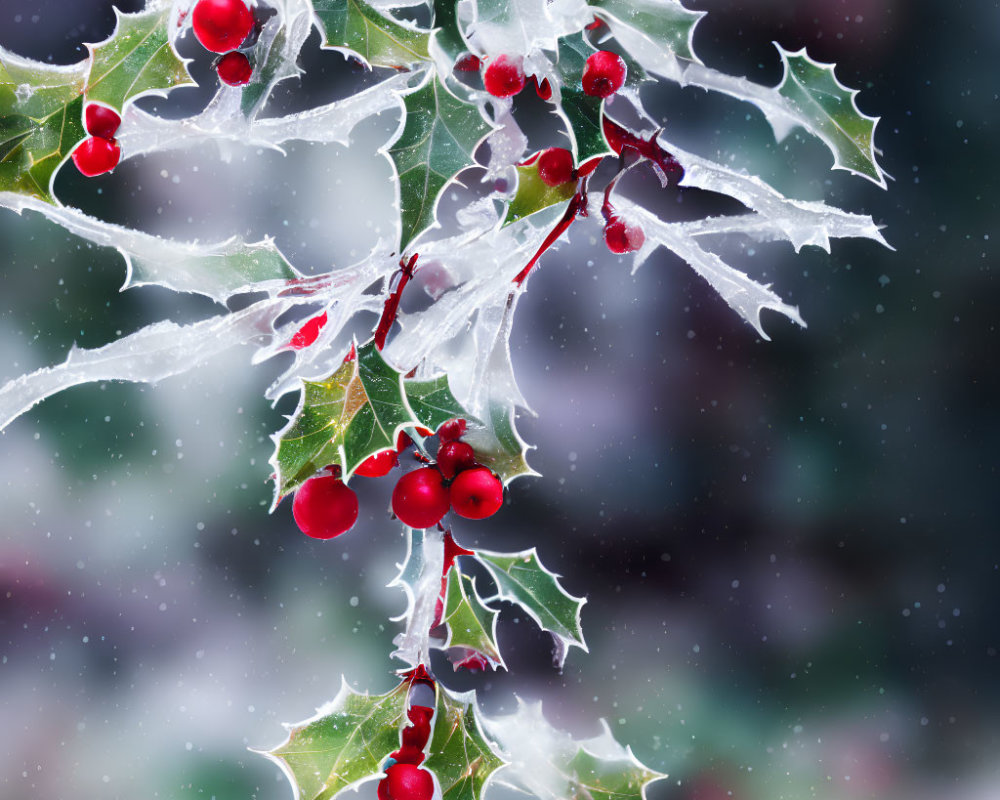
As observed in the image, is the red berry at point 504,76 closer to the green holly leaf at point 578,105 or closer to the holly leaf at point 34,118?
the green holly leaf at point 578,105

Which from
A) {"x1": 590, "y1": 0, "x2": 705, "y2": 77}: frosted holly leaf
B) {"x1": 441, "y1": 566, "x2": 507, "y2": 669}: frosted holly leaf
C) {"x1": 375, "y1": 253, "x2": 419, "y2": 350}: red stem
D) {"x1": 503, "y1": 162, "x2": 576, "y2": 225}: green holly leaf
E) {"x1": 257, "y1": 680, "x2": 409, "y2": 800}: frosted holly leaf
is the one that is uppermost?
{"x1": 590, "y1": 0, "x2": 705, "y2": 77}: frosted holly leaf

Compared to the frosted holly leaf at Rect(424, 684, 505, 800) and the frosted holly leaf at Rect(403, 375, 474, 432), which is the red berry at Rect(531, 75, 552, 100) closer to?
the frosted holly leaf at Rect(403, 375, 474, 432)

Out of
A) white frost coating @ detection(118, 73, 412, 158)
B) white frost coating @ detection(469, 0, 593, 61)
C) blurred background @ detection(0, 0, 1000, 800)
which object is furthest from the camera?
blurred background @ detection(0, 0, 1000, 800)

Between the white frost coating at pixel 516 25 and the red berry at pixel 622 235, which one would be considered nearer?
the white frost coating at pixel 516 25

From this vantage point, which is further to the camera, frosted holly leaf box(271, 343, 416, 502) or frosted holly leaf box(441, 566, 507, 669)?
frosted holly leaf box(441, 566, 507, 669)

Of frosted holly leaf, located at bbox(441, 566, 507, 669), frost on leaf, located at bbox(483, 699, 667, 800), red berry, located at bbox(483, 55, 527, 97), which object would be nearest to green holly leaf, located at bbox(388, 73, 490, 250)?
red berry, located at bbox(483, 55, 527, 97)

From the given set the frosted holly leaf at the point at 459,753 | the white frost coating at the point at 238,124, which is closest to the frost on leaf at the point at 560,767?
the frosted holly leaf at the point at 459,753

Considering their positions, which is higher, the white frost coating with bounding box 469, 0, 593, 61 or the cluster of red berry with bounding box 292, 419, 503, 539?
the white frost coating with bounding box 469, 0, 593, 61
